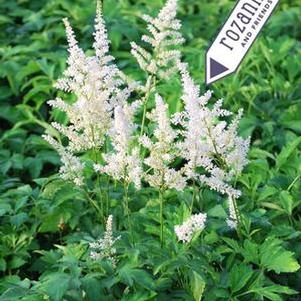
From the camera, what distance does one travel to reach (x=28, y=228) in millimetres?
4402

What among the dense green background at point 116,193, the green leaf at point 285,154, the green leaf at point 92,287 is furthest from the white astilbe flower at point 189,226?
the green leaf at point 285,154

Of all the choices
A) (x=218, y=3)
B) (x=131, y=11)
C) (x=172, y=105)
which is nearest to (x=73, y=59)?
(x=172, y=105)

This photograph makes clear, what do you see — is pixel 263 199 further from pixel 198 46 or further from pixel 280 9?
pixel 280 9

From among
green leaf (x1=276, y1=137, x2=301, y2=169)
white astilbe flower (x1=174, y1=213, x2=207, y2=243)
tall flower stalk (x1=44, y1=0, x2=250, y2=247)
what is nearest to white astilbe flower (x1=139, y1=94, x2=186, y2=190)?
tall flower stalk (x1=44, y1=0, x2=250, y2=247)

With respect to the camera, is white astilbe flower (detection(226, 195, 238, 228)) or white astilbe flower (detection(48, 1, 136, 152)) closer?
white astilbe flower (detection(48, 1, 136, 152))

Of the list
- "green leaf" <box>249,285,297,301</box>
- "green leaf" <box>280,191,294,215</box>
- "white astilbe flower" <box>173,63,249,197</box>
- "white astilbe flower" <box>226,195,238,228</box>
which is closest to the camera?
"white astilbe flower" <box>173,63,249,197</box>

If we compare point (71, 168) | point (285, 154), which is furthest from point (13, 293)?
point (285, 154)

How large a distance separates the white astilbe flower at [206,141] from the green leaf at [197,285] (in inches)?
15.1

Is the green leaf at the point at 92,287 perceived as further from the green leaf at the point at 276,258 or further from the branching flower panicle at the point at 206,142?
the green leaf at the point at 276,258

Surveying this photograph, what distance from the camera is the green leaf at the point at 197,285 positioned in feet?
Result: 11.0

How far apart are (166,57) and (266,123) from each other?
1620 mm

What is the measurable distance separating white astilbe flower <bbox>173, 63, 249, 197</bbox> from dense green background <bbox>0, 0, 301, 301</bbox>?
38 cm

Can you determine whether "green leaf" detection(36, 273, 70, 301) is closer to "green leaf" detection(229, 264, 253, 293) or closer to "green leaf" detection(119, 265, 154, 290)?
"green leaf" detection(119, 265, 154, 290)

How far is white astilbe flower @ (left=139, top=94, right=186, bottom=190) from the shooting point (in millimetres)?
3258
